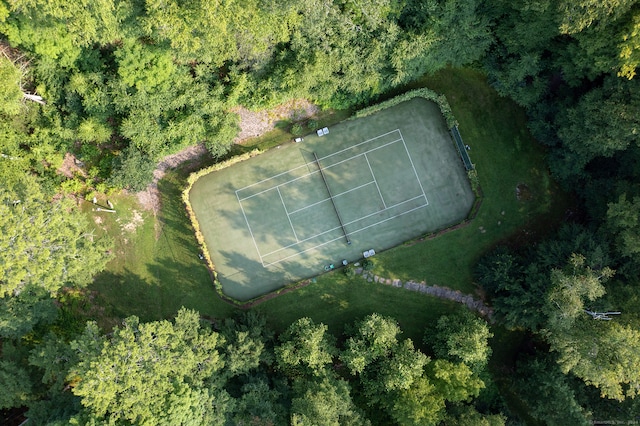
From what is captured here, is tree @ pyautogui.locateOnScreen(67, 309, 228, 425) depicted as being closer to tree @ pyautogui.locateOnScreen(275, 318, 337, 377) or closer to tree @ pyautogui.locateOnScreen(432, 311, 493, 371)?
tree @ pyautogui.locateOnScreen(275, 318, 337, 377)

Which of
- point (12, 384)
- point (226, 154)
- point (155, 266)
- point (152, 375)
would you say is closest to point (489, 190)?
point (226, 154)

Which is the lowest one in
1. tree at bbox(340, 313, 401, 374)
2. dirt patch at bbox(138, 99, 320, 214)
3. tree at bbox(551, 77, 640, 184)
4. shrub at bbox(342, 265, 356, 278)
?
tree at bbox(340, 313, 401, 374)

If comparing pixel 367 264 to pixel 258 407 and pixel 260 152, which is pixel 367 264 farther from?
pixel 258 407

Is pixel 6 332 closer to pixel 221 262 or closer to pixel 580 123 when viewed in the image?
pixel 221 262

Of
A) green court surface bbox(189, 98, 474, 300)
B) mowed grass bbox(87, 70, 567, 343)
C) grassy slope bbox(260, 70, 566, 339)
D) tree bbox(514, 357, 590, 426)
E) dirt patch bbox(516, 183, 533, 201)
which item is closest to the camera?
tree bbox(514, 357, 590, 426)

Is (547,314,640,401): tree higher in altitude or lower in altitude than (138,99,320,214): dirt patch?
lower

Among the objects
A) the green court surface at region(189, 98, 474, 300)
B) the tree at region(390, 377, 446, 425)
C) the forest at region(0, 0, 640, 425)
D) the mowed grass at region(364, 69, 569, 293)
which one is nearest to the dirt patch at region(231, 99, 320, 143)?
the forest at region(0, 0, 640, 425)

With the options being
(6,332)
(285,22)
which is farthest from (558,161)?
(6,332)
